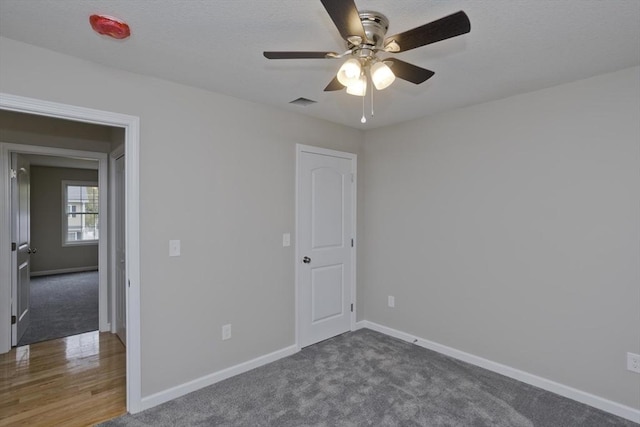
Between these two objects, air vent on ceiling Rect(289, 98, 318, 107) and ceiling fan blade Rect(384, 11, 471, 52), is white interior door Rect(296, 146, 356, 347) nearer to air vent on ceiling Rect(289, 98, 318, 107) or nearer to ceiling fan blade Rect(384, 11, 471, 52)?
air vent on ceiling Rect(289, 98, 318, 107)

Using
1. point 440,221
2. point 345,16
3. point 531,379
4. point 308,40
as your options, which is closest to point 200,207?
point 308,40

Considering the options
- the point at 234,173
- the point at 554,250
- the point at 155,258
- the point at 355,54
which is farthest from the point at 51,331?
the point at 554,250

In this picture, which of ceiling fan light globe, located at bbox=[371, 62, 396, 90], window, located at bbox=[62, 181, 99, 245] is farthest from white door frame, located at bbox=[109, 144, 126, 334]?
window, located at bbox=[62, 181, 99, 245]

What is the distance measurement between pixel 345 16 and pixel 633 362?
2869mm

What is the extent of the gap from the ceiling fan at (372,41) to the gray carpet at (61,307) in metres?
4.20

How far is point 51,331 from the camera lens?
387 cm

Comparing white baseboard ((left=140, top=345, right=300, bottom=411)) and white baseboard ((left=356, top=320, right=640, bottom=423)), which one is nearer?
white baseboard ((left=356, top=320, right=640, bottom=423))

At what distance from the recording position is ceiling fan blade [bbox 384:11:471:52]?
3.98 ft

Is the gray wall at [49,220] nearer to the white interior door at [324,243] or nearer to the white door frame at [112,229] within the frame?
the white door frame at [112,229]

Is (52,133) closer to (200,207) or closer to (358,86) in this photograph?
(200,207)

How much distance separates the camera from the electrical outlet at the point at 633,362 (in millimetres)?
2246

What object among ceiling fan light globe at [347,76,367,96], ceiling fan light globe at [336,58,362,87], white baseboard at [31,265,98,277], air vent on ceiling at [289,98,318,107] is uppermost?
air vent on ceiling at [289,98,318,107]

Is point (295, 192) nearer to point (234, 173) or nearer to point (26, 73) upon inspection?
point (234, 173)

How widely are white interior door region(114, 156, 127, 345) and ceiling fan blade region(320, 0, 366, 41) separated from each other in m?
3.09
